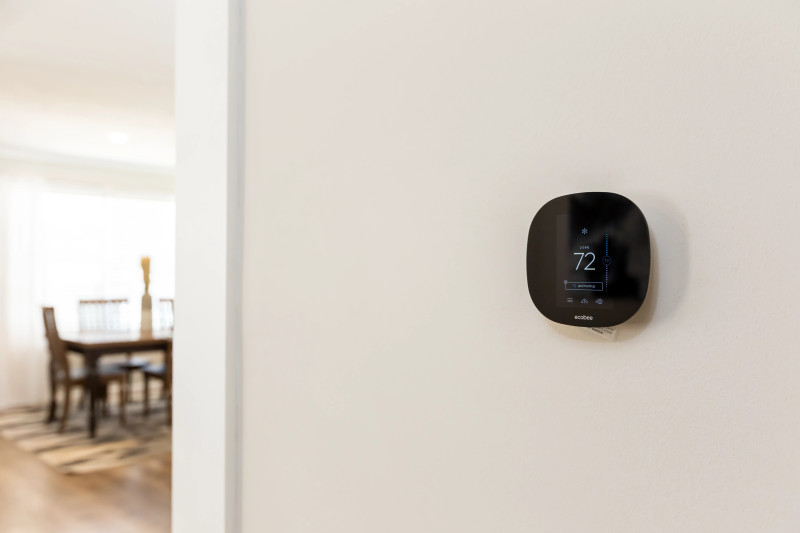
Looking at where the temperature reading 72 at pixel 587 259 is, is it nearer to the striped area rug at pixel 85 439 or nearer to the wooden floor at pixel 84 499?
the wooden floor at pixel 84 499

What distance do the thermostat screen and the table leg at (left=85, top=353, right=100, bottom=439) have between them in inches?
181

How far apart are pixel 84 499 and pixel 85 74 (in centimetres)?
235

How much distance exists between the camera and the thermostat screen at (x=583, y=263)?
449mm

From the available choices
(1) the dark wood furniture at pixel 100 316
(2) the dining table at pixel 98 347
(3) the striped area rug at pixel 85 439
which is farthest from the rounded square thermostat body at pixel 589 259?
(1) the dark wood furniture at pixel 100 316

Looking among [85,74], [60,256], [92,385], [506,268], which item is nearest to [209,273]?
[506,268]

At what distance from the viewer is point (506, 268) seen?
0.53 metres

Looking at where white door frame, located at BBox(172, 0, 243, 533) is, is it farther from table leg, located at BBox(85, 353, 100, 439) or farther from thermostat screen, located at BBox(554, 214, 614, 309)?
table leg, located at BBox(85, 353, 100, 439)

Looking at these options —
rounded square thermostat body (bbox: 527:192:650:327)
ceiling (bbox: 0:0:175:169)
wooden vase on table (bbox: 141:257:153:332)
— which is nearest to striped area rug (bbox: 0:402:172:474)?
wooden vase on table (bbox: 141:257:153:332)

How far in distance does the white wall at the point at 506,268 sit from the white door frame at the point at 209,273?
1.0 inches

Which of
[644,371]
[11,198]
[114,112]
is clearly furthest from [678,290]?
[11,198]

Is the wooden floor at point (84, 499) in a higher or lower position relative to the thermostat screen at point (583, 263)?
lower

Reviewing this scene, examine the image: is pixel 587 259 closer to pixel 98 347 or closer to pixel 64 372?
pixel 98 347

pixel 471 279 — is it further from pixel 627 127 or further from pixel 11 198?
pixel 11 198

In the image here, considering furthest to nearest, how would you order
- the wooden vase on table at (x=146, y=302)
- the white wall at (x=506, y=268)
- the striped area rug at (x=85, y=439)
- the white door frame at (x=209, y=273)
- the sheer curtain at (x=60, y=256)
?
the sheer curtain at (x=60, y=256)
the wooden vase on table at (x=146, y=302)
the striped area rug at (x=85, y=439)
the white door frame at (x=209, y=273)
the white wall at (x=506, y=268)
